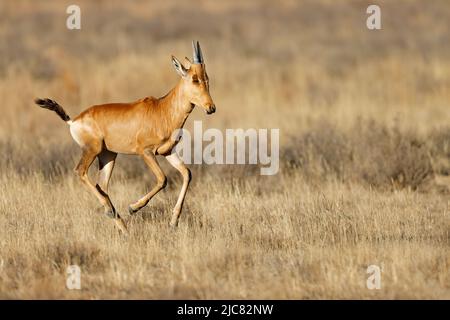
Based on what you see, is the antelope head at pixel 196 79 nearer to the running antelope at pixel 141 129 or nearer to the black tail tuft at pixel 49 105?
the running antelope at pixel 141 129

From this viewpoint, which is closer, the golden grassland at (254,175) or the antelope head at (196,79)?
the golden grassland at (254,175)

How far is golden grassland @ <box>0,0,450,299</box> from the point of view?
31.5ft

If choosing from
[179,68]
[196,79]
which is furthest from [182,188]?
[179,68]

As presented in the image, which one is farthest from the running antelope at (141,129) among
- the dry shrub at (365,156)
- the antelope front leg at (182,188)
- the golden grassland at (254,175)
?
the dry shrub at (365,156)

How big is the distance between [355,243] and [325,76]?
49.5ft

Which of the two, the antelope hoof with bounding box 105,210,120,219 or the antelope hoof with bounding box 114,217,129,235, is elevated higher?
the antelope hoof with bounding box 105,210,120,219

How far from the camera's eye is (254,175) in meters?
15.2

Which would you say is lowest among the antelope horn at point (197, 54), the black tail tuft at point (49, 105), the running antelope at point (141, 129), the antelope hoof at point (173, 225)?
the antelope hoof at point (173, 225)

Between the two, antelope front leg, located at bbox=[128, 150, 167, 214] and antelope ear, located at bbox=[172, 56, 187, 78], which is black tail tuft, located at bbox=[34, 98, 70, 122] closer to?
antelope front leg, located at bbox=[128, 150, 167, 214]

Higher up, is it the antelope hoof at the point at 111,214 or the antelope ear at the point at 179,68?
the antelope ear at the point at 179,68

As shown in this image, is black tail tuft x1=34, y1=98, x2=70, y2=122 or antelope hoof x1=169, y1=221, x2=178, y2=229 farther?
black tail tuft x1=34, y1=98, x2=70, y2=122

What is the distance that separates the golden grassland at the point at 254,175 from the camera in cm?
959

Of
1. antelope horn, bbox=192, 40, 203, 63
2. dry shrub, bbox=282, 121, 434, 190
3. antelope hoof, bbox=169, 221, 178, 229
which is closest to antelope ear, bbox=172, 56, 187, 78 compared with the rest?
antelope horn, bbox=192, 40, 203, 63

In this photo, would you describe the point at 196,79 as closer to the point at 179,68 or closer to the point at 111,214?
the point at 179,68
